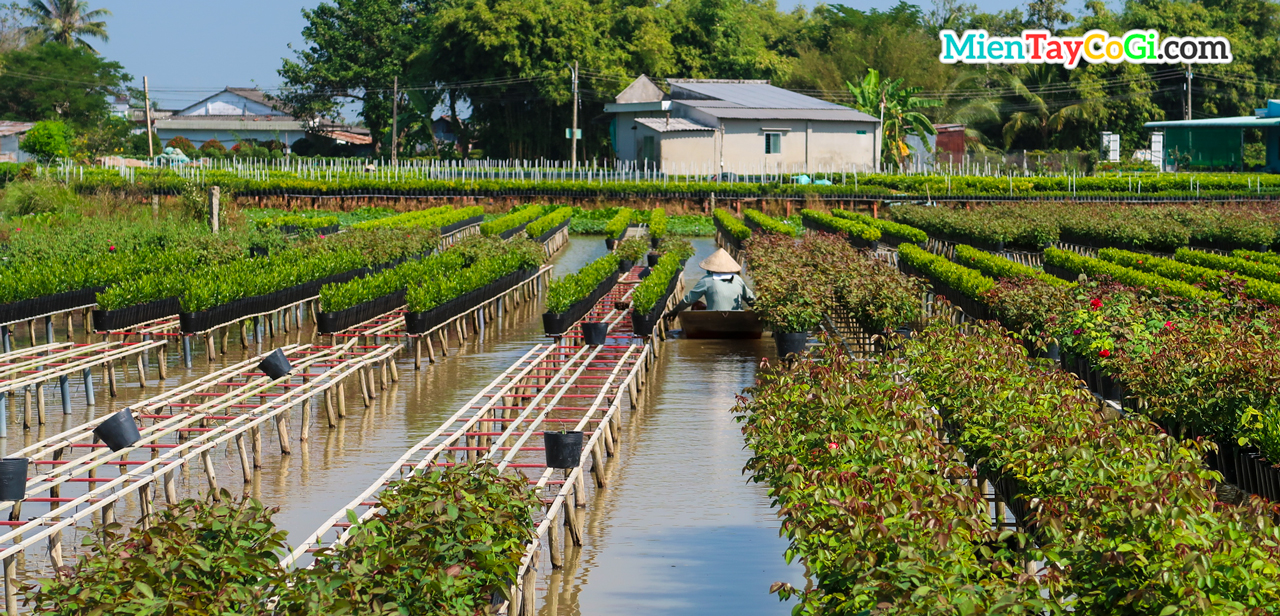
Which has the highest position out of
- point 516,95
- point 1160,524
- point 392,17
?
point 392,17

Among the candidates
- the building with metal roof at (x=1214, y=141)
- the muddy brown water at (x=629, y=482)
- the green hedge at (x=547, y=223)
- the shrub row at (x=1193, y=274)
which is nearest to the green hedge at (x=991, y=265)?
the shrub row at (x=1193, y=274)

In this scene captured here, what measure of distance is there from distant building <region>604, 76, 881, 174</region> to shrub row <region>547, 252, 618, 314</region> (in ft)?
121

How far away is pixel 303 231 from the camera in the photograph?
1273 inches

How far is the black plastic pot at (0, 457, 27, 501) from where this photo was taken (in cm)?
882

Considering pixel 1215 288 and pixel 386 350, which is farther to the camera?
pixel 1215 288

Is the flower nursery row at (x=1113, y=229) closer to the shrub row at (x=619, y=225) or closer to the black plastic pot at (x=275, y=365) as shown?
the shrub row at (x=619, y=225)

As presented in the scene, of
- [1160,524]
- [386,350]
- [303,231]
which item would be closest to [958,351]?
[1160,524]

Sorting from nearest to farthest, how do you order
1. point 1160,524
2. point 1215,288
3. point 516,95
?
1. point 1160,524
2. point 1215,288
3. point 516,95

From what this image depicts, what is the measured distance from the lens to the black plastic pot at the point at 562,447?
9820mm

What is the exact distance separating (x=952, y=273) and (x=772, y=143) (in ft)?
131

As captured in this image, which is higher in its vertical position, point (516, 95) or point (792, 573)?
point (516, 95)

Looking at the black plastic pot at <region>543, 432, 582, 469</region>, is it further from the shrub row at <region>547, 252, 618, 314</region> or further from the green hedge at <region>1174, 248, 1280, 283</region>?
the green hedge at <region>1174, 248, 1280, 283</region>

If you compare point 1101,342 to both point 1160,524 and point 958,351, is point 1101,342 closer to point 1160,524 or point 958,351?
point 958,351

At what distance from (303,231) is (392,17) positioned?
48.8 metres
